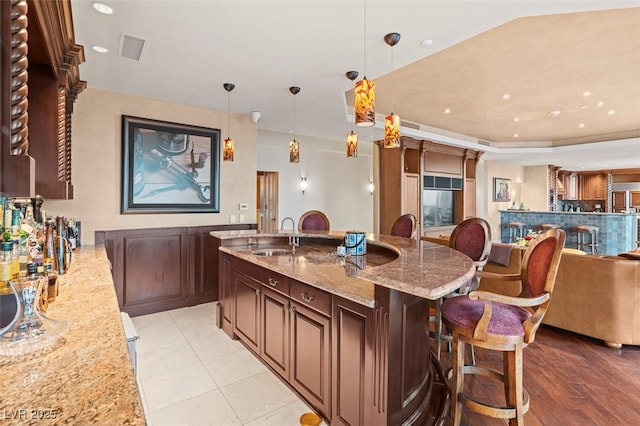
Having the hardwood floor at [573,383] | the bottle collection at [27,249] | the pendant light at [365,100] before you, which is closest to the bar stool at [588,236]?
the hardwood floor at [573,383]

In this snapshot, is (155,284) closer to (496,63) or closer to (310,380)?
(310,380)

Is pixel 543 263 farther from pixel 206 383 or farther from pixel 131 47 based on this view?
pixel 131 47

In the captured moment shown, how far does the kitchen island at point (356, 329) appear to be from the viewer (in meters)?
1.65

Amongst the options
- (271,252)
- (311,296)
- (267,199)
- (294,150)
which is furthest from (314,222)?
(267,199)

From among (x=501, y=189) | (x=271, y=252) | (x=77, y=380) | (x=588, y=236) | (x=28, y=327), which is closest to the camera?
(x=77, y=380)

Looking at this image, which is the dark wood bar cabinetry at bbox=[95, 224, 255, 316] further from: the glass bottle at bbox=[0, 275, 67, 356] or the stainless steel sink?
the glass bottle at bbox=[0, 275, 67, 356]

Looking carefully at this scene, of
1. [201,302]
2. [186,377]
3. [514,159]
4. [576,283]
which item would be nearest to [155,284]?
[201,302]

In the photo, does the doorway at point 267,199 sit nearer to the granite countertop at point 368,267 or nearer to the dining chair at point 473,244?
the granite countertop at point 368,267

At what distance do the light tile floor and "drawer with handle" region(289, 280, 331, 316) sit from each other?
0.81 metres

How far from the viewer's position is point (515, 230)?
31.6 feet

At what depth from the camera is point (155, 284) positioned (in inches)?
171

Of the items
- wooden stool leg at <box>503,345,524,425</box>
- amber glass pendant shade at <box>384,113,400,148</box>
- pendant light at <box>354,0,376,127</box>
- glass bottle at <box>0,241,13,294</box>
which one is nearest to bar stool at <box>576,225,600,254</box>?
amber glass pendant shade at <box>384,113,400,148</box>

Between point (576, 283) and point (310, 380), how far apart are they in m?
3.10

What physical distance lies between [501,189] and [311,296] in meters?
9.99
